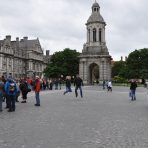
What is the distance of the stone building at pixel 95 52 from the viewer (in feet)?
292

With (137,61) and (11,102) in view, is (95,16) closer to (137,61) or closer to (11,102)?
(137,61)

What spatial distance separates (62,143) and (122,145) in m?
1.64

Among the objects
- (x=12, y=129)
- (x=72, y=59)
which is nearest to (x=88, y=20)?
(x=72, y=59)

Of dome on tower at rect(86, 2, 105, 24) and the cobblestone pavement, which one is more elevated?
dome on tower at rect(86, 2, 105, 24)

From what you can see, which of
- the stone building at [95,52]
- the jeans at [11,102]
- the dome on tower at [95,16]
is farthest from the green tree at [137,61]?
the jeans at [11,102]

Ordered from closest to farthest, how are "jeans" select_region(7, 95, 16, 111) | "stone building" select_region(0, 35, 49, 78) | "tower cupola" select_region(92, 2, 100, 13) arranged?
1. "jeans" select_region(7, 95, 16, 111)
2. "tower cupola" select_region(92, 2, 100, 13)
3. "stone building" select_region(0, 35, 49, 78)

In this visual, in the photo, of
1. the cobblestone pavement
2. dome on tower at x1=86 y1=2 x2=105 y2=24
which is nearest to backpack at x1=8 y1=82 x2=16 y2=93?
the cobblestone pavement

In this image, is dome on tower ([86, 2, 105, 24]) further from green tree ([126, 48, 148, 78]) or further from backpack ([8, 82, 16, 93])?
backpack ([8, 82, 16, 93])

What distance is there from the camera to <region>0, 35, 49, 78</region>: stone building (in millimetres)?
107188

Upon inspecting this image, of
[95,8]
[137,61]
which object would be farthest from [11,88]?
[137,61]

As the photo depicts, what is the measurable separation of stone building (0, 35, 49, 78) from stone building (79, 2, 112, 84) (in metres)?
29.6

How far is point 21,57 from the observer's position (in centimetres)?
12131

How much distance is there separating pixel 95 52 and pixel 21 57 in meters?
40.9

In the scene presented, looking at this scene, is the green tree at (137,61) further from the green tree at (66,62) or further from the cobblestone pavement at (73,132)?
the cobblestone pavement at (73,132)
